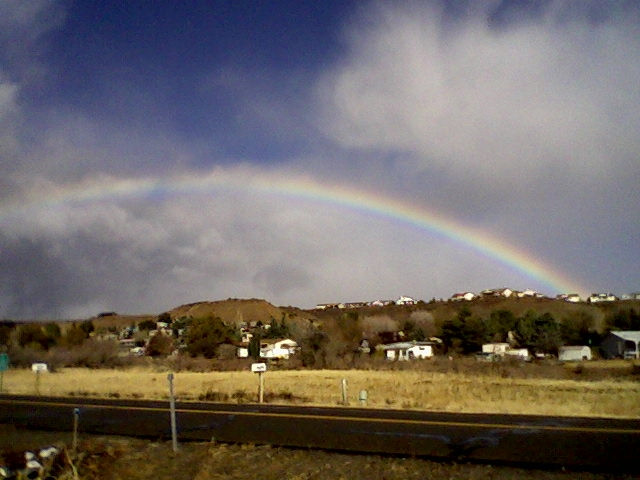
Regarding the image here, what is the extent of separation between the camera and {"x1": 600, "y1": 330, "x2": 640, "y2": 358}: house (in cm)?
7656

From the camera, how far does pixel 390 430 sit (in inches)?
569

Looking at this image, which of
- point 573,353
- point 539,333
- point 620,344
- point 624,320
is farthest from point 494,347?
point 624,320

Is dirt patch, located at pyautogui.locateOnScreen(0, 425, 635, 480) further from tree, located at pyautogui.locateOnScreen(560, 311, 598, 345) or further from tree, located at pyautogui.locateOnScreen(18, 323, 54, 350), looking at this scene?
tree, located at pyautogui.locateOnScreen(18, 323, 54, 350)

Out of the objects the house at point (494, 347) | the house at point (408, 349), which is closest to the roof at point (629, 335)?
the house at point (494, 347)

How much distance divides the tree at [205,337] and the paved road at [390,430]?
5607cm

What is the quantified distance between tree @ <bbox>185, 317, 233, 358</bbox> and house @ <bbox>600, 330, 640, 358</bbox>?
A: 4841 cm

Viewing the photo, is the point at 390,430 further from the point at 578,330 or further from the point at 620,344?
the point at 578,330

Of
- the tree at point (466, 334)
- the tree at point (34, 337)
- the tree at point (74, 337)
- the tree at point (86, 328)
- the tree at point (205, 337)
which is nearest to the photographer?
the tree at point (205, 337)

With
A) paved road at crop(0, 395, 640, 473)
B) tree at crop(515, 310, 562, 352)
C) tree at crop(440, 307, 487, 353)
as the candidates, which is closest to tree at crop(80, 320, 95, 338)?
tree at crop(440, 307, 487, 353)

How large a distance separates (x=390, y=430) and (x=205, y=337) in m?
65.8

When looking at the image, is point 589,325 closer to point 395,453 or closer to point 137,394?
point 137,394

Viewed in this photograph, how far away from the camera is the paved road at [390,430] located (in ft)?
36.7

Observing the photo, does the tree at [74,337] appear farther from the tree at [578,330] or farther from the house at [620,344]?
the house at [620,344]

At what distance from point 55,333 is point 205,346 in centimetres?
2949
